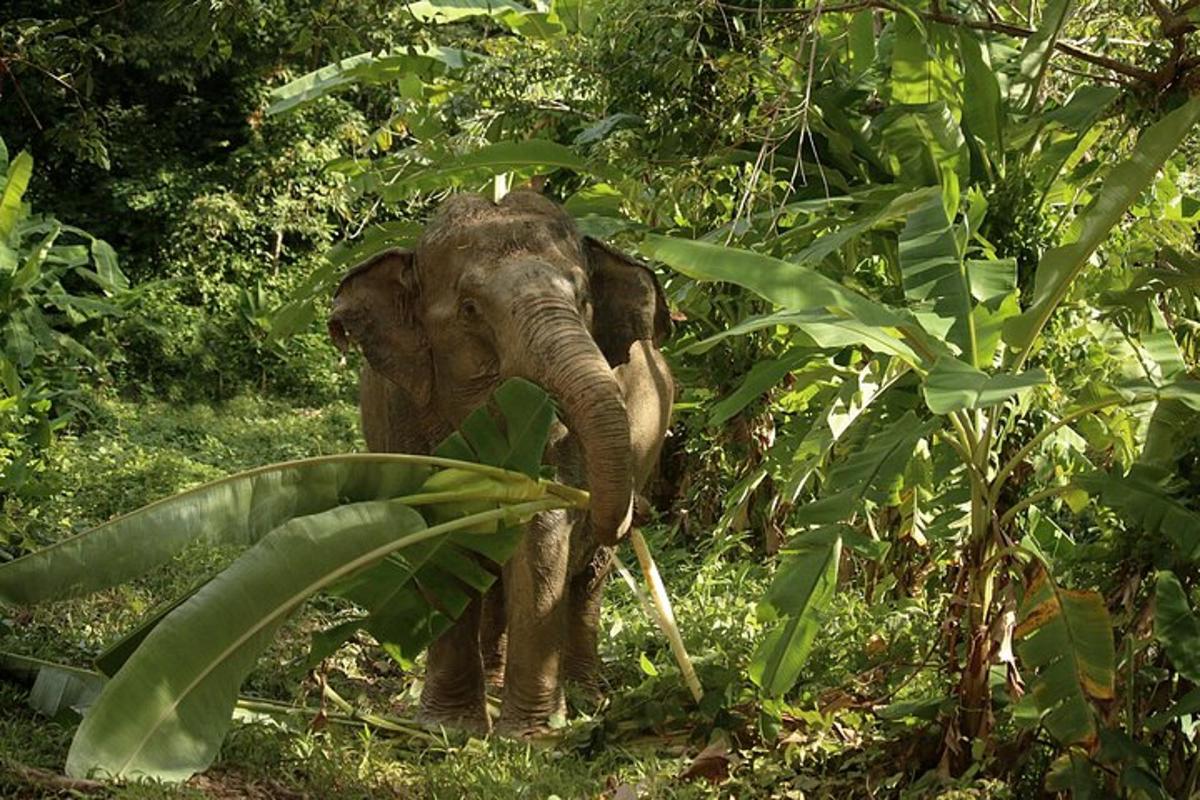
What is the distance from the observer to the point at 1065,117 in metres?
5.96

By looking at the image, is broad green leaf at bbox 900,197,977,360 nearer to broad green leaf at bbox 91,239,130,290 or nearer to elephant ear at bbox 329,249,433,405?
elephant ear at bbox 329,249,433,405

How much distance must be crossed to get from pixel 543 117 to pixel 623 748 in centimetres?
327

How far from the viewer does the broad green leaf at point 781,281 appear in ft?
15.0

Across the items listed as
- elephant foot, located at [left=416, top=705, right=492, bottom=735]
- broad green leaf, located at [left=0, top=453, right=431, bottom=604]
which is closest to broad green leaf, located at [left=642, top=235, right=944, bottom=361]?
broad green leaf, located at [left=0, top=453, right=431, bottom=604]

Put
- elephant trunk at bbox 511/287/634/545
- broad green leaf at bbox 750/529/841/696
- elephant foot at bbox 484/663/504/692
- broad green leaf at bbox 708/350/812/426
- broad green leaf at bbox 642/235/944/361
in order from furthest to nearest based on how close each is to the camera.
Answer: elephant foot at bbox 484/663/504/692, broad green leaf at bbox 708/350/812/426, elephant trunk at bbox 511/287/634/545, broad green leaf at bbox 750/529/841/696, broad green leaf at bbox 642/235/944/361

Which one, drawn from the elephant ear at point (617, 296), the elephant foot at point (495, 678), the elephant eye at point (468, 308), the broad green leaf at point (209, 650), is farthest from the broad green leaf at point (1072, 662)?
the elephant foot at point (495, 678)

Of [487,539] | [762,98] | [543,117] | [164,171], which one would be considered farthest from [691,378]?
[164,171]

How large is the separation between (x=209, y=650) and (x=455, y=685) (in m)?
1.94

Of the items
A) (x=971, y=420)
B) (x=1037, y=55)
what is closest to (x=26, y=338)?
(x=1037, y=55)

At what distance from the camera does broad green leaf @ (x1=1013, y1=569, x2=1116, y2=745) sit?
15.1 feet

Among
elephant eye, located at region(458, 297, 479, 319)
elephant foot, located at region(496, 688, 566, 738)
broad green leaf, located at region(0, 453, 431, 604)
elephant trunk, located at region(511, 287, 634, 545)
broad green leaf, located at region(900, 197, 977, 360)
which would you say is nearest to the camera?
broad green leaf, located at region(0, 453, 431, 604)

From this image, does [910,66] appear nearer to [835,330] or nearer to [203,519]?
[835,330]

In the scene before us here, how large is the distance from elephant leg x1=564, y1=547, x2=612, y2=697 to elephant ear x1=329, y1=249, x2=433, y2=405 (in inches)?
47.1

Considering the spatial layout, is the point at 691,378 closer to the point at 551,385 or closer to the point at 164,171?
the point at 551,385
